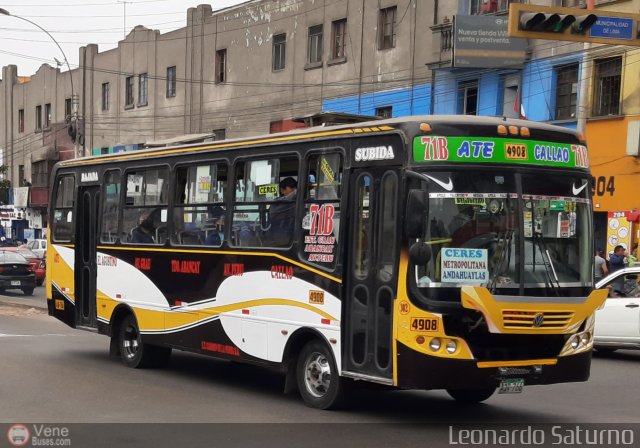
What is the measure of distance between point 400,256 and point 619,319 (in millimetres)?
8094

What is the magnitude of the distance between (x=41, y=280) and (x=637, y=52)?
880 inches

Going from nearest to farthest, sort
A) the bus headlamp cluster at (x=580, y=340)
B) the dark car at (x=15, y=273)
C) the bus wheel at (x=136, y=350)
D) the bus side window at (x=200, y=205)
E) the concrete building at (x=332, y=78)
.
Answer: the bus headlamp cluster at (x=580, y=340) < the bus side window at (x=200, y=205) < the bus wheel at (x=136, y=350) < the concrete building at (x=332, y=78) < the dark car at (x=15, y=273)

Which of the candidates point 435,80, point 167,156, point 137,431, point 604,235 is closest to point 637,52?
point 604,235

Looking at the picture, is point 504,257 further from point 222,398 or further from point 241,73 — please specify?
point 241,73

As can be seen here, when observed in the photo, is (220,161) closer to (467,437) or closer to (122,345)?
(122,345)

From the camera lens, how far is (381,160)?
32.8ft

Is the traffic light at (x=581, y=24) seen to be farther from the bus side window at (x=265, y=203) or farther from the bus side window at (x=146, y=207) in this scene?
the bus side window at (x=146, y=207)

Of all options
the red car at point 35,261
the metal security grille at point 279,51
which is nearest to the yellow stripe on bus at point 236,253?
the red car at point 35,261

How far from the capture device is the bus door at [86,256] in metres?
15.4

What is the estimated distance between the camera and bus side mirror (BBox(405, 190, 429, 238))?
9250mm

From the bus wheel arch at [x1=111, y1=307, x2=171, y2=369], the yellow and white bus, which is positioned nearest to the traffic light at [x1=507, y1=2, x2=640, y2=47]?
the yellow and white bus

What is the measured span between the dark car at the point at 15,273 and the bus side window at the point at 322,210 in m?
22.3

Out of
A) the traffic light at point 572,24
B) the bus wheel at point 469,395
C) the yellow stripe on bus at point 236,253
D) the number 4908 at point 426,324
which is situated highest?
the traffic light at point 572,24

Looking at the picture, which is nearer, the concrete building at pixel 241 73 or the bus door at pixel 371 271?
the bus door at pixel 371 271
